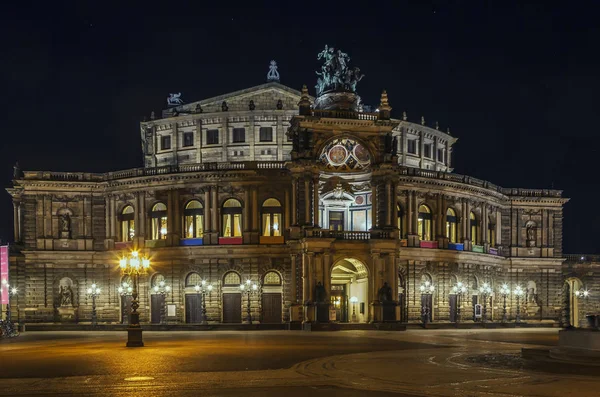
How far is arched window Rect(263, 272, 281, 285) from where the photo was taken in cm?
7725

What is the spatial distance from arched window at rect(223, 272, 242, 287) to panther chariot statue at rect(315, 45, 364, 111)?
18493mm

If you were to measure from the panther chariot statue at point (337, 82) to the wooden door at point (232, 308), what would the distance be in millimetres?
20420

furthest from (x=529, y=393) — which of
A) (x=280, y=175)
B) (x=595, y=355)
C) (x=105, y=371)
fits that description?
(x=280, y=175)

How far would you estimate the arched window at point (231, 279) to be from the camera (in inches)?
3066

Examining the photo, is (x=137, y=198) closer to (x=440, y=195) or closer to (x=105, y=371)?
(x=440, y=195)

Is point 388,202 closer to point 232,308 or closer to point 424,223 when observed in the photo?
point 424,223

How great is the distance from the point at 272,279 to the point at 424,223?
16959 mm

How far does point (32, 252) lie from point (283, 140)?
29287mm

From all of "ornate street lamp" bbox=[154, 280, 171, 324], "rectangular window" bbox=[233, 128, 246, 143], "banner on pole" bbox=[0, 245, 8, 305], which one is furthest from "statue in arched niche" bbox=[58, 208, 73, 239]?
"rectangular window" bbox=[233, 128, 246, 143]

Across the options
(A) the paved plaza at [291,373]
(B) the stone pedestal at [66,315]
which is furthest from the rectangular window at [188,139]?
(A) the paved plaza at [291,373]

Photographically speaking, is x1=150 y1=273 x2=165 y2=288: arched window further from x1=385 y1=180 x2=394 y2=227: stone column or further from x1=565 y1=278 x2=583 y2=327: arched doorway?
x1=565 y1=278 x2=583 y2=327: arched doorway

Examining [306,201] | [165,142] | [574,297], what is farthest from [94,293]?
[574,297]

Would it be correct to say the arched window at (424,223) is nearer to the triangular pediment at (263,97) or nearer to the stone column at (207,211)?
the triangular pediment at (263,97)

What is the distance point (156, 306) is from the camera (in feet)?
260
